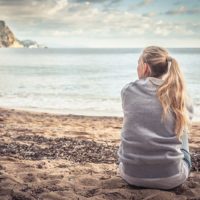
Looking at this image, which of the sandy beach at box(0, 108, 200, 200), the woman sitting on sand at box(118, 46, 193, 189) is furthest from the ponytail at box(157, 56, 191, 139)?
the sandy beach at box(0, 108, 200, 200)

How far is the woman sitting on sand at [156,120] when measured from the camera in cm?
396

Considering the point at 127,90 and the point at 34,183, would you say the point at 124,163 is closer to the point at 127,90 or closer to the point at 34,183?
the point at 127,90

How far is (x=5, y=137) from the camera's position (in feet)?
25.1

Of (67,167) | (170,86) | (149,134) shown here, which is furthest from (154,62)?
(67,167)

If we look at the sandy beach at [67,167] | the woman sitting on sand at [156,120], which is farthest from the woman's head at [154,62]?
the sandy beach at [67,167]

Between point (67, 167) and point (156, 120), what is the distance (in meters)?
1.85

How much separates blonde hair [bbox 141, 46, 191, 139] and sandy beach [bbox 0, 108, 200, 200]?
774 millimetres

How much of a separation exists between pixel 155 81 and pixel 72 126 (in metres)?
6.21

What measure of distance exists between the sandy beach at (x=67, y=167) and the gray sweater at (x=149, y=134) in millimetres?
287

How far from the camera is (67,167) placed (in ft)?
17.8

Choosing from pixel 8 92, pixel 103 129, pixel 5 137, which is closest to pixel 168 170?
pixel 5 137

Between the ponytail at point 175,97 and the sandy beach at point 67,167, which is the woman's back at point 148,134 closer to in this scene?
the ponytail at point 175,97

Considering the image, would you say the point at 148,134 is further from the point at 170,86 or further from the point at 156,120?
the point at 170,86

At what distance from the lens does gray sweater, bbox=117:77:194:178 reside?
399cm
